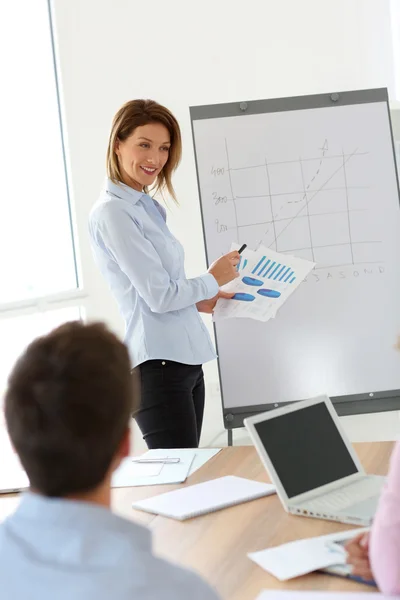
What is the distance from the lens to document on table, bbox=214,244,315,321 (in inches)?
105

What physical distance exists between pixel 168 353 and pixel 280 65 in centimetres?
281

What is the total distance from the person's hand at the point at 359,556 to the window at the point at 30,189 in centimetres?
334

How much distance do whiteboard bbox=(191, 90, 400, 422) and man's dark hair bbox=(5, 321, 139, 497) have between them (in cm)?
210

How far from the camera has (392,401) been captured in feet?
9.83

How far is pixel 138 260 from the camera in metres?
2.27

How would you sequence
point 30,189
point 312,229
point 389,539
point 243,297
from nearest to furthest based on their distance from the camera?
point 389,539 → point 243,297 → point 312,229 → point 30,189

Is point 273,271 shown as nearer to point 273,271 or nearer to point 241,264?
point 273,271

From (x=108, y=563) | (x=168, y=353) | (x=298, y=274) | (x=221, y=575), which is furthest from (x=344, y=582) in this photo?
(x=298, y=274)

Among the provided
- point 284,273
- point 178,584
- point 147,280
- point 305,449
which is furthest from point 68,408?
point 284,273

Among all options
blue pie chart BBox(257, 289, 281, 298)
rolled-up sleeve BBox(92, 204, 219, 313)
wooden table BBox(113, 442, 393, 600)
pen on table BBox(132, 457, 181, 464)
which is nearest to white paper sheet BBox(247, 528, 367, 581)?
wooden table BBox(113, 442, 393, 600)

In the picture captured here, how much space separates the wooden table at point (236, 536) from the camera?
4.10ft

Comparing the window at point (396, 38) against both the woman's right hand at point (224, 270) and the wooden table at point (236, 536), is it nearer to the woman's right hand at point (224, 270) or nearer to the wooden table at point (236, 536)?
the woman's right hand at point (224, 270)

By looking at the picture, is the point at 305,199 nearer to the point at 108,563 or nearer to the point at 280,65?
the point at 280,65

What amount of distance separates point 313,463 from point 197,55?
3.48m
